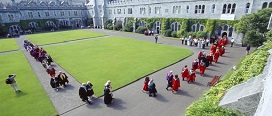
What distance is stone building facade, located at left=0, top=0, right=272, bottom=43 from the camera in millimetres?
26853

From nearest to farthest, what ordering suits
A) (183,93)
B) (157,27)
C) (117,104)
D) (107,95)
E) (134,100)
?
(107,95), (117,104), (134,100), (183,93), (157,27)

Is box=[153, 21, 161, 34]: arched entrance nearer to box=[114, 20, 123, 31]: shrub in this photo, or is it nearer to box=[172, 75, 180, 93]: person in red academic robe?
box=[114, 20, 123, 31]: shrub

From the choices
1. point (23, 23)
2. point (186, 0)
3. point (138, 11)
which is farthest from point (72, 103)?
point (23, 23)

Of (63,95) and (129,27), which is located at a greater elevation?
(129,27)

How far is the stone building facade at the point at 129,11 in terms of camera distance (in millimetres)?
26853

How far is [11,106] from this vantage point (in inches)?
408

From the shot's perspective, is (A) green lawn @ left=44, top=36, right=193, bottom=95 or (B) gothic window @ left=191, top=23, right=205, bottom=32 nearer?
(A) green lawn @ left=44, top=36, right=193, bottom=95

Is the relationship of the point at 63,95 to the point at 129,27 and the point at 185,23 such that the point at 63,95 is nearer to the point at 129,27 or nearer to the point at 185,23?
the point at 185,23

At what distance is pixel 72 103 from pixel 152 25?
34143 mm

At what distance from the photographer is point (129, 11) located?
48500 mm

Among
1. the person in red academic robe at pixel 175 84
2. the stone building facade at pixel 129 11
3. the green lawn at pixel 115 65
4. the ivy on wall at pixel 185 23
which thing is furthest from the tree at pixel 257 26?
the person in red academic robe at pixel 175 84

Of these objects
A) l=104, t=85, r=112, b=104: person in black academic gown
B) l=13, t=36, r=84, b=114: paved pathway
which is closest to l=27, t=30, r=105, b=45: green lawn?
l=13, t=36, r=84, b=114: paved pathway

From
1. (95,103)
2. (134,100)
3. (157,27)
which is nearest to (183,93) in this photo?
(134,100)

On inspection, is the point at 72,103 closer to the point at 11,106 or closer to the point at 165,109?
the point at 11,106
